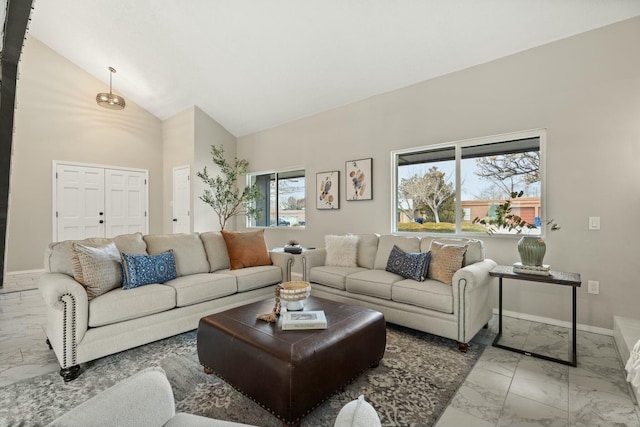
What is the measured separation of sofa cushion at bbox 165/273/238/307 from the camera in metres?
2.75

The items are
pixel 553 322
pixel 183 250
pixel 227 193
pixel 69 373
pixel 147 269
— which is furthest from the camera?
pixel 227 193

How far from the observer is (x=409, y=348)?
2.58m

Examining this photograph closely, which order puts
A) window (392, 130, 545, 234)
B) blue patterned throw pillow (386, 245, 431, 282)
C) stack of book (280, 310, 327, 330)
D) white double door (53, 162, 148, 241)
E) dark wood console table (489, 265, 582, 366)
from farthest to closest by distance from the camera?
white double door (53, 162, 148, 241) → window (392, 130, 545, 234) → blue patterned throw pillow (386, 245, 431, 282) → dark wood console table (489, 265, 582, 366) → stack of book (280, 310, 327, 330)

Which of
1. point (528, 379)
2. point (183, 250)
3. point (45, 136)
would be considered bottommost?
point (528, 379)

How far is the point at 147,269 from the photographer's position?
109 inches

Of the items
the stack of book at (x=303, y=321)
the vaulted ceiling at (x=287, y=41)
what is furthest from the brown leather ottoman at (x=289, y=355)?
the vaulted ceiling at (x=287, y=41)

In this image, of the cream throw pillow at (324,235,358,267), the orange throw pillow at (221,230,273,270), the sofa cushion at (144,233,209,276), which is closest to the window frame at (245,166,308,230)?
the cream throw pillow at (324,235,358,267)

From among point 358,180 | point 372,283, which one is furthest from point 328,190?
point 372,283

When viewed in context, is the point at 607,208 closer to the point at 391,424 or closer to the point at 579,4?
the point at 579,4

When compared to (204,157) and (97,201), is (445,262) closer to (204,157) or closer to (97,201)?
(204,157)

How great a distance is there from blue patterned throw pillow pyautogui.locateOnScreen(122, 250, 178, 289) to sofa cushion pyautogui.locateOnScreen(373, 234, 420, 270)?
221 cm

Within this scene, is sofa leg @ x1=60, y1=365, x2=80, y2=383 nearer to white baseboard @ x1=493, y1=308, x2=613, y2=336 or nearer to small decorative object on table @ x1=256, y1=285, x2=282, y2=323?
small decorative object on table @ x1=256, y1=285, x2=282, y2=323

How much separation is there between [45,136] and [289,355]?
6.50m

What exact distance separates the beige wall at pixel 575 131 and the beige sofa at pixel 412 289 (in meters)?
0.85
